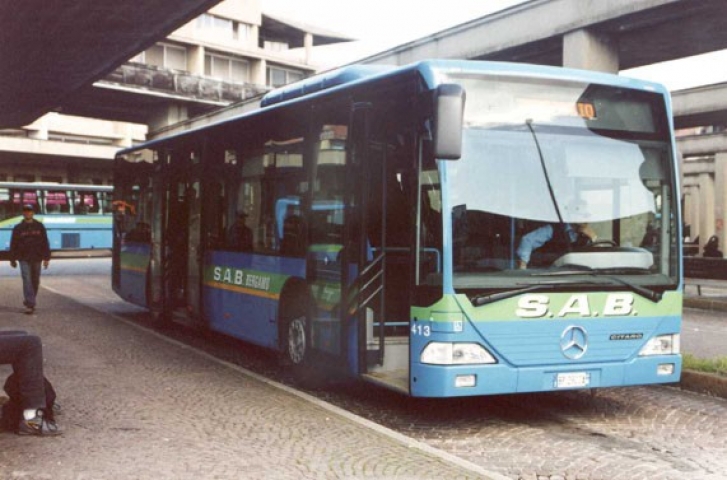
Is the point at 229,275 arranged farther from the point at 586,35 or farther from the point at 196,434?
the point at 586,35

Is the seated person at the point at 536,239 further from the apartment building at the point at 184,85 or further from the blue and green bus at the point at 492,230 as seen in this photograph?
the apartment building at the point at 184,85

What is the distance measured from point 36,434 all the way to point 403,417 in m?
3.19

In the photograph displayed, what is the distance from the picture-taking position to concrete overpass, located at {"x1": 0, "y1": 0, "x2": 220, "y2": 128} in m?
13.1

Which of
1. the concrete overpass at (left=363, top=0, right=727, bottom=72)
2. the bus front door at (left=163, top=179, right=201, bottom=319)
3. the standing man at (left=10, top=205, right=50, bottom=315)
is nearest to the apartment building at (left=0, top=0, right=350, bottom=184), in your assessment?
the concrete overpass at (left=363, top=0, right=727, bottom=72)

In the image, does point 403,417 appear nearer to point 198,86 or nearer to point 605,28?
point 605,28

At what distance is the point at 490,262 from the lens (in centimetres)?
775

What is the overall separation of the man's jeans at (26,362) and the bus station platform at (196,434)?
0.96 ft

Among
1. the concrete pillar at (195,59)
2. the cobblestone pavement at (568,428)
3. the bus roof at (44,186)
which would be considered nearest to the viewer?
the cobblestone pavement at (568,428)

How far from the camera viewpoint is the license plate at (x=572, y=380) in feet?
25.8

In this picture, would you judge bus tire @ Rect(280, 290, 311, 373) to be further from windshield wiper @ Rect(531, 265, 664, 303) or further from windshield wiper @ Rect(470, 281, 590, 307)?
windshield wiper @ Rect(531, 265, 664, 303)

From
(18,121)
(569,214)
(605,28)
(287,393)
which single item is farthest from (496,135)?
(18,121)

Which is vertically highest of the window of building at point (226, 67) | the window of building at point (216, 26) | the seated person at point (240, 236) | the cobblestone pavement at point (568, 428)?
the window of building at point (216, 26)

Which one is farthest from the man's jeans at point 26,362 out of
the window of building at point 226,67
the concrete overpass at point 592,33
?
the window of building at point 226,67

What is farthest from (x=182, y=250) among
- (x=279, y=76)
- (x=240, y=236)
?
(x=279, y=76)
